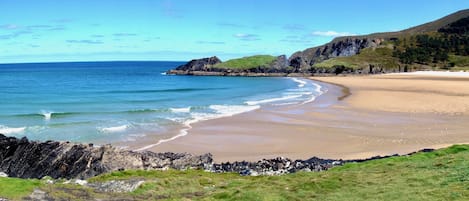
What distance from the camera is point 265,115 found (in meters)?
41.6

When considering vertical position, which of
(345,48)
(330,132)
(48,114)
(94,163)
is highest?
(345,48)

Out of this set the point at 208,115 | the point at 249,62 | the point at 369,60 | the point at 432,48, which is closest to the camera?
the point at 208,115

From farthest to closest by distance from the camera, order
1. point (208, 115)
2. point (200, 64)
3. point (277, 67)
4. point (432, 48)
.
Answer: point (200, 64)
point (432, 48)
point (277, 67)
point (208, 115)

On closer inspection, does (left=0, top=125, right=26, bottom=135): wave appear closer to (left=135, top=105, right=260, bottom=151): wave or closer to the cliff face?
(left=135, top=105, right=260, bottom=151): wave

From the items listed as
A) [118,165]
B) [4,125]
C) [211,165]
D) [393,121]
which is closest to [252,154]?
[211,165]

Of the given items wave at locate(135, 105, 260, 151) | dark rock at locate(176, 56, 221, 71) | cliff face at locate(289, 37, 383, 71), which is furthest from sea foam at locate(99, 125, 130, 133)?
cliff face at locate(289, 37, 383, 71)

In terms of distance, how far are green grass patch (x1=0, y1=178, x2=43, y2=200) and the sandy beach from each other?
11.9 meters

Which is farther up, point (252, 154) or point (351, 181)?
point (351, 181)

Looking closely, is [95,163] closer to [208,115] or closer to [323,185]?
[323,185]

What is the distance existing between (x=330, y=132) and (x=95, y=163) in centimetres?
1827

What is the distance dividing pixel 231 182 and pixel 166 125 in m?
22.0

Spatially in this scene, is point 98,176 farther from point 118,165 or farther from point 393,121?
point 393,121

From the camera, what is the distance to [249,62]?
161 metres

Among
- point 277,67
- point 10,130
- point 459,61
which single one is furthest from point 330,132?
point 277,67
